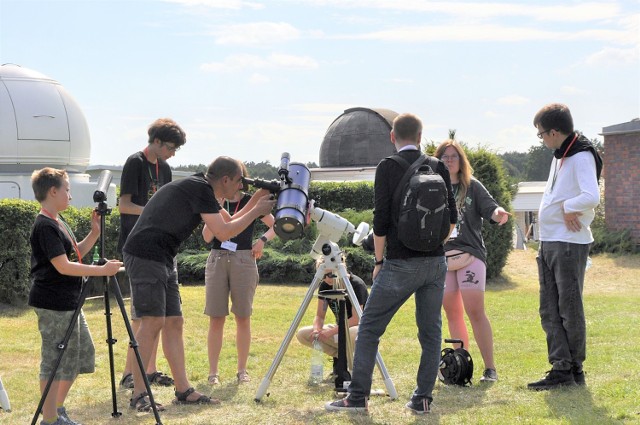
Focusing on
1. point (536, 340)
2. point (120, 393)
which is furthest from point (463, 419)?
A: point (536, 340)

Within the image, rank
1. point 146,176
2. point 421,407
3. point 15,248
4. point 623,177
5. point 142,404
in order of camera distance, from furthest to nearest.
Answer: point 623,177
point 15,248
point 146,176
point 142,404
point 421,407

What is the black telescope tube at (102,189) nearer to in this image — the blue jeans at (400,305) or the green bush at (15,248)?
the blue jeans at (400,305)

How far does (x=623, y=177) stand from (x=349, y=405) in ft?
65.7

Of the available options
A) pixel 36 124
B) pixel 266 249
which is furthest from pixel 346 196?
pixel 36 124

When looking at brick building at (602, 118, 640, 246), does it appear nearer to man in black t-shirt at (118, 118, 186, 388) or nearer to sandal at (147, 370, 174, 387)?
sandal at (147, 370, 174, 387)

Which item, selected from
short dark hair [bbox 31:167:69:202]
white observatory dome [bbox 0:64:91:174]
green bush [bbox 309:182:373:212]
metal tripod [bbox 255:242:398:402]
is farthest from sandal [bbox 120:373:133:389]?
green bush [bbox 309:182:373:212]

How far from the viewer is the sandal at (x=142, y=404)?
239 inches

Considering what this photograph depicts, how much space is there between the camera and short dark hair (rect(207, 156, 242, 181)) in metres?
5.84

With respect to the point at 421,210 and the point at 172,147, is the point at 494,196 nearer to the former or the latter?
the point at 172,147

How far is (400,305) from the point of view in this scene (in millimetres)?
5707

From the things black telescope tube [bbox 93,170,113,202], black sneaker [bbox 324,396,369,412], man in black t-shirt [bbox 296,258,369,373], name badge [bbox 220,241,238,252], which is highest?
black telescope tube [bbox 93,170,113,202]

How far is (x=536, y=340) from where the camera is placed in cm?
966

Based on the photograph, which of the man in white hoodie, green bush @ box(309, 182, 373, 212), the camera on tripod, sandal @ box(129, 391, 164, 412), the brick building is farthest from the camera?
the brick building

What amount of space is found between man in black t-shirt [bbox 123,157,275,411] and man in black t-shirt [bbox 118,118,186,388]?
730 mm
